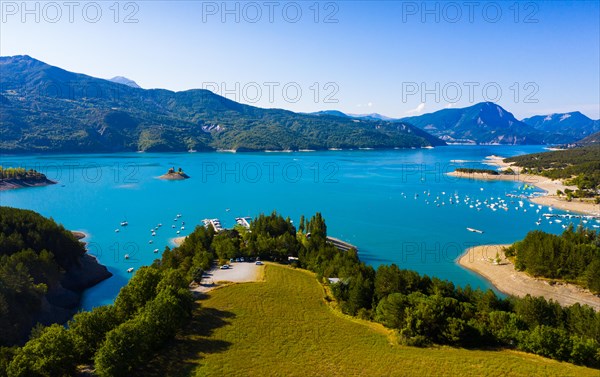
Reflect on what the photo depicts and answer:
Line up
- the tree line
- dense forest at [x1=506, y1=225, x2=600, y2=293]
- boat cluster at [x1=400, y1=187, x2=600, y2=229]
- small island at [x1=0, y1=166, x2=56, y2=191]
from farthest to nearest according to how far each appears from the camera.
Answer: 1. the tree line
2. small island at [x1=0, y1=166, x2=56, y2=191]
3. boat cluster at [x1=400, y1=187, x2=600, y2=229]
4. dense forest at [x1=506, y1=225, x2=600, y2=293]

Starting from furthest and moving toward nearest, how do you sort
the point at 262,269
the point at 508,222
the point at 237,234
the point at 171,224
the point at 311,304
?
the point at 508,222 < the point at 171,224 < the point at 237,234 < the point at 262,269 < the point at 311,304

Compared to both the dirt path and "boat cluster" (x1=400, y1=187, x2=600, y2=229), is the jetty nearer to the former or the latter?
the dirt path

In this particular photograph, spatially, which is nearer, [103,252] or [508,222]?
[103,252]

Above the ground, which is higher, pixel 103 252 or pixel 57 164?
pixel 57 164

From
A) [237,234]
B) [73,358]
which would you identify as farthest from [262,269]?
[73,358]

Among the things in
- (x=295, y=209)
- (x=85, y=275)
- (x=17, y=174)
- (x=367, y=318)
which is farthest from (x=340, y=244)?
(x=17, y=174)

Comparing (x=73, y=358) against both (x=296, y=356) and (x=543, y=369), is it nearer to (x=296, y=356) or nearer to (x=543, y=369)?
(x=296, y=356)

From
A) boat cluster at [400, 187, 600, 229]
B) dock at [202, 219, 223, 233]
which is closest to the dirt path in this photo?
dock at [202, 219, 223, 233]

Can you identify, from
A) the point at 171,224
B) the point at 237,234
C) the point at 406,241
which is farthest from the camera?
the point at 171,224

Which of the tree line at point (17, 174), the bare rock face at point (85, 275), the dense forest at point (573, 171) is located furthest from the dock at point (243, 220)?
the dense forest at point (573, 171)
